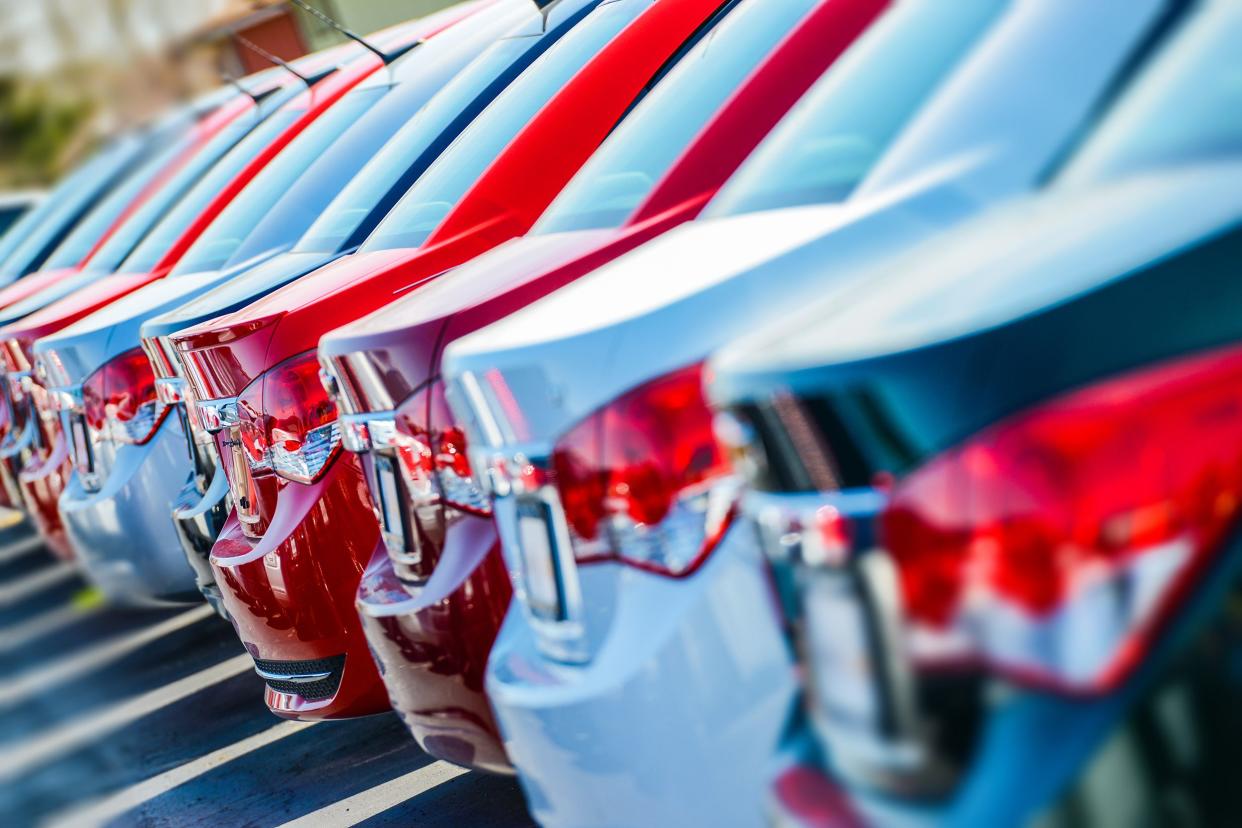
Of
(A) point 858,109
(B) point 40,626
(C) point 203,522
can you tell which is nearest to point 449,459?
(A) point 858,109

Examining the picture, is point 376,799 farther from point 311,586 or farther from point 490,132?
point 490,132

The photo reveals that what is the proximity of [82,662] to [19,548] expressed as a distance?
327 centimetres

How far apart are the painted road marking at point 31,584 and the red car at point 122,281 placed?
0.93m

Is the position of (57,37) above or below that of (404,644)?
above

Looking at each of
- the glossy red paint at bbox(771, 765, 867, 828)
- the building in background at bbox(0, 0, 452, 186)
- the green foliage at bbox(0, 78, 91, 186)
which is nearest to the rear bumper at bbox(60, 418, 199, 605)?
the glossy red paint at bbox(771, 765, 867, 828)

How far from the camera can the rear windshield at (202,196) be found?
7668 millimetres

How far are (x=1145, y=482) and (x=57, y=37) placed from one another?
152 ft

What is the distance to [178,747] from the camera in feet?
19.1

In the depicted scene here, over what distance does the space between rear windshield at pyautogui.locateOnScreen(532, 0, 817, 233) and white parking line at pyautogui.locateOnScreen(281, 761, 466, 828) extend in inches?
67.9

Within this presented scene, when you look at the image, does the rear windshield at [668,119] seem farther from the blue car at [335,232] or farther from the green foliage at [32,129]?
the green foliage at [32,129]

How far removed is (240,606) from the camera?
4.61 m

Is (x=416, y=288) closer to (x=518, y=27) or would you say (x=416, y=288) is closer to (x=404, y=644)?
(x=404, y=644)

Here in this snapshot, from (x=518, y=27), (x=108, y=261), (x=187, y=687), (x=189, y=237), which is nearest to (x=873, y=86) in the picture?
(x=518, y=27)

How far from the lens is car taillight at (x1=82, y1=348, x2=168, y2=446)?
19.2 feet
